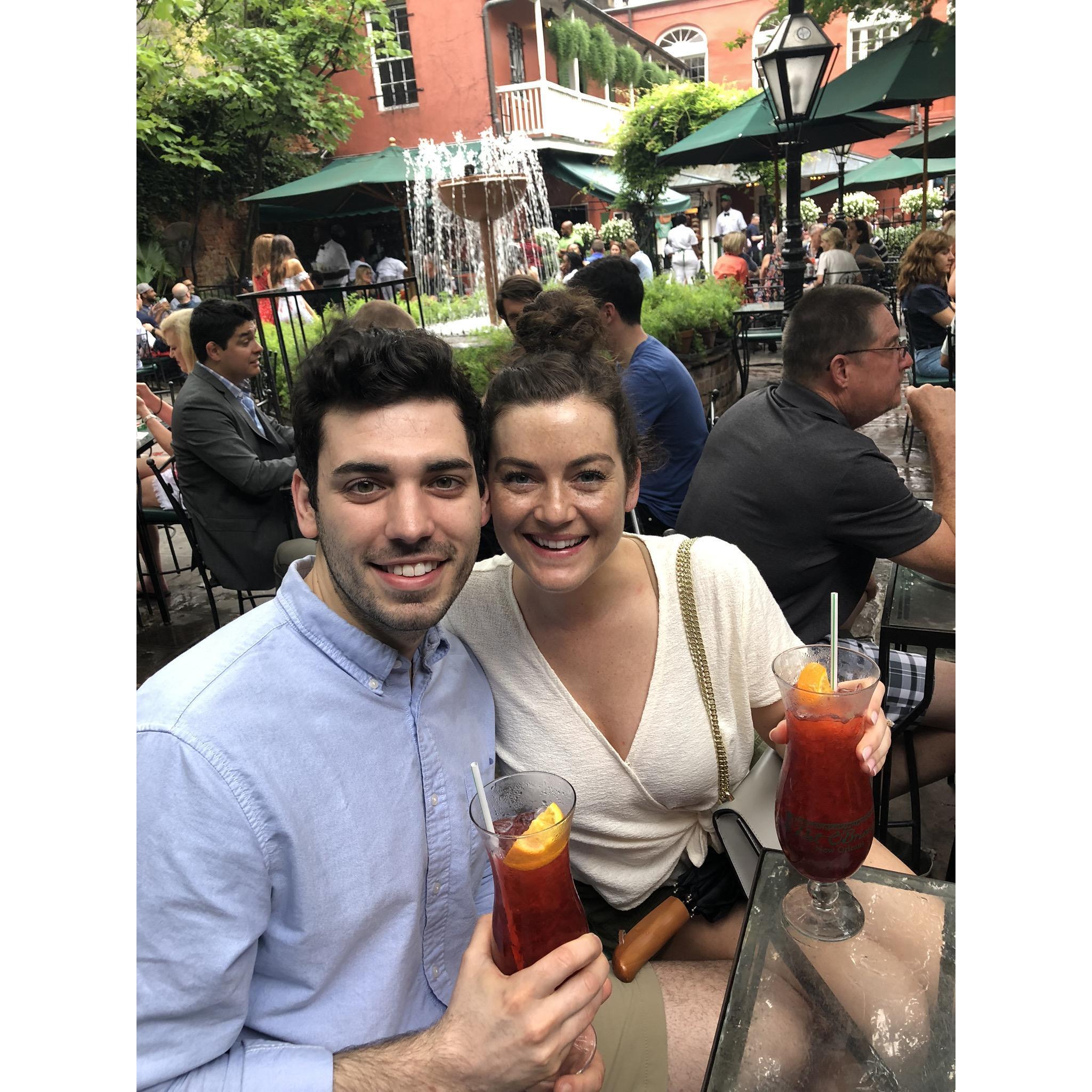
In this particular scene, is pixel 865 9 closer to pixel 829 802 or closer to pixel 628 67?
pixel 829 802

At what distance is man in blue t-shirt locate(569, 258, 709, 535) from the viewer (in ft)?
12.4

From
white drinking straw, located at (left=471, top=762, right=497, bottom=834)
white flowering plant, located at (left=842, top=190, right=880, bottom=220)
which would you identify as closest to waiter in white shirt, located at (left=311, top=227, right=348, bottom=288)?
white flowering plant, located at (left=842, top=190, right=880, bottom=220)

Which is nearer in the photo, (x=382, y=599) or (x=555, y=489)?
(x=382, y=599)

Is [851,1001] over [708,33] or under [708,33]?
under

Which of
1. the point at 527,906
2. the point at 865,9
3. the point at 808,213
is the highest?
the point at 808,213

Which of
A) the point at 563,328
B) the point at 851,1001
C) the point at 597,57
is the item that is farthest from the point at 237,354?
the point at 597,57

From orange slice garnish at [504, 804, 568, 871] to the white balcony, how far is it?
19774mm

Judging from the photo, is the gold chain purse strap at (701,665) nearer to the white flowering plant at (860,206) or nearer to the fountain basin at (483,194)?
the fountain basin at (483,194)

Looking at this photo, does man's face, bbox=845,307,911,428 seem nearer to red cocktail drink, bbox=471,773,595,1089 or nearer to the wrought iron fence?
red cocktail drink, bbox=471,773,595,1089

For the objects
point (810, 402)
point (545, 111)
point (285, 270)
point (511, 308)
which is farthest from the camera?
point (545, 111)

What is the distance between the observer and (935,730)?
2488 mm

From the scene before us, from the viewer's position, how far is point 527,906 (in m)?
1.14

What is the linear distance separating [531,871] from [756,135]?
22.0 ft
